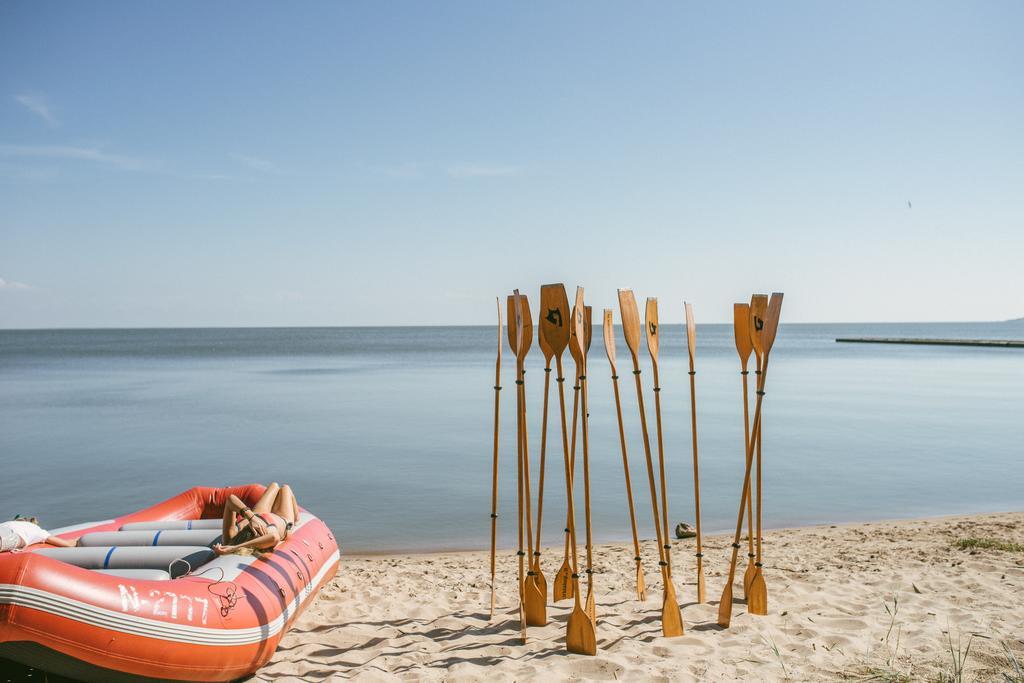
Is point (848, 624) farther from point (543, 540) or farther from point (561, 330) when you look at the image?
point (543, 540)

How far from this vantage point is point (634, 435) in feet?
52.1

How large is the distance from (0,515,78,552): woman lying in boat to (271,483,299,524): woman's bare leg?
1.39 m

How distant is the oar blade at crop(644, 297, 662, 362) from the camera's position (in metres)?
4.70

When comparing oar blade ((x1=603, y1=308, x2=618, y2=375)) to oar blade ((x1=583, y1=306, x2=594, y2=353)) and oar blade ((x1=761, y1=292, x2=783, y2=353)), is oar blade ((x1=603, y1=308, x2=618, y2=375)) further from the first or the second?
oar blade ((x1=761, y1=292, x2=783, y2=353))

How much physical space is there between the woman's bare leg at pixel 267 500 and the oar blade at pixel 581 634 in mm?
2588

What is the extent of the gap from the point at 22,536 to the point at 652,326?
4.19 metres

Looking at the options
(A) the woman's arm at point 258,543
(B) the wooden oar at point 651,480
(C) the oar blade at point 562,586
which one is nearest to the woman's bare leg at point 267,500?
(A) the woman's arm at point 258,543

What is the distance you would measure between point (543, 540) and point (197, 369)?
3581 cm

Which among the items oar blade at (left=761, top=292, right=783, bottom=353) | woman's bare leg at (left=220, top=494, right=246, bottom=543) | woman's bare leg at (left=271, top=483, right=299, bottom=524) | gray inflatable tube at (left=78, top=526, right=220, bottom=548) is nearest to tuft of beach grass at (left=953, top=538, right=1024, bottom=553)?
oar blade at (left=761, top=292, right=783, bottom=353)

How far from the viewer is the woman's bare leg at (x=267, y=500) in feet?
17.7

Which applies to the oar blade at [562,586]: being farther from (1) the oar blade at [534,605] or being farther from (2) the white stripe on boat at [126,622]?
(2) the white stripe on boat at [126,622]

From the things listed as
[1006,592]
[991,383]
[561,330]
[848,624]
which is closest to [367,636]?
[561,330]

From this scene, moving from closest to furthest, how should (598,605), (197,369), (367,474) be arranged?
1. (598,605)
2. (367,474)
3. (197,369)

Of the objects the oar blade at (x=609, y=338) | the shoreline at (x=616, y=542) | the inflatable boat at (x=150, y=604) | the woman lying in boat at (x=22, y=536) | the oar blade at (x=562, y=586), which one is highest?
the oar blade at (x=609, y=338)
